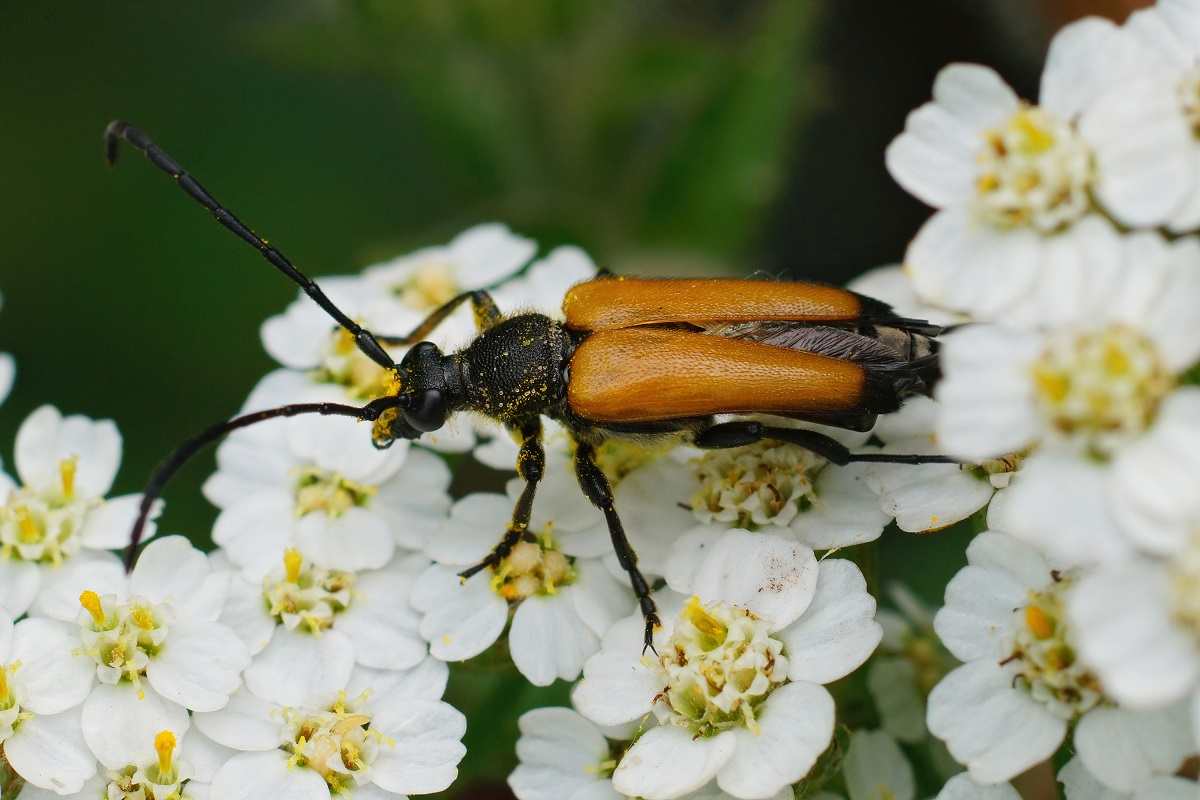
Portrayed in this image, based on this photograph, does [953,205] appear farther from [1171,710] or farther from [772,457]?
[1171,710]

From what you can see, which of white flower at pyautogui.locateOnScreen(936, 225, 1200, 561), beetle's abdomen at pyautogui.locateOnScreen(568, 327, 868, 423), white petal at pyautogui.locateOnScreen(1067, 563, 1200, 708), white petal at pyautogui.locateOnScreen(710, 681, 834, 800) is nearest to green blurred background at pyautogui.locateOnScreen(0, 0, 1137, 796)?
beetle's abdomen at pyautogui.locateOnScreen(568, 327, 868, 423)

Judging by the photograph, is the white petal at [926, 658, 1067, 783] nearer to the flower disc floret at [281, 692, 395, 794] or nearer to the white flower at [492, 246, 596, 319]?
the flower disc floret at [281, 692, 395, 794]

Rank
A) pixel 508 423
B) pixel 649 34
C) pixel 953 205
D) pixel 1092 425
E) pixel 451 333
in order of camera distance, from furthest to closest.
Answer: pixel 649 34
pixel 451 333
pixel 508 423
pixel 953 205
pixel 1092 425

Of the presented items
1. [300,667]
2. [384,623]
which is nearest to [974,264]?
[384,623]

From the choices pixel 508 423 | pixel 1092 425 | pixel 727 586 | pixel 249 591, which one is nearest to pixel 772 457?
pixel 727 586

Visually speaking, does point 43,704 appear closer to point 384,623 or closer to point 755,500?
point 384,623

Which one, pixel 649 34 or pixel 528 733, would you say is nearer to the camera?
pixel 528 733

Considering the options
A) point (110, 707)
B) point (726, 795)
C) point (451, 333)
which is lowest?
point (726, 795)

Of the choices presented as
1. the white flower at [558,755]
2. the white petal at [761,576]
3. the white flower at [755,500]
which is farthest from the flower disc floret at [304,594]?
the white petal at [761,576]
